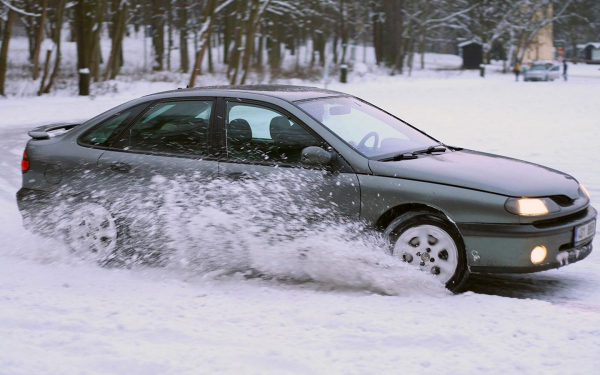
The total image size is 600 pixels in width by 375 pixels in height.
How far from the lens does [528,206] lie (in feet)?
17.0

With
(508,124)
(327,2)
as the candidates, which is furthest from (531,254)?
(327,2)

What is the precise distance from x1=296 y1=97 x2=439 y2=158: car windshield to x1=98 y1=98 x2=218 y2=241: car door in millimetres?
856

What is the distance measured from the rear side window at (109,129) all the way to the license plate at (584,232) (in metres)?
3.51

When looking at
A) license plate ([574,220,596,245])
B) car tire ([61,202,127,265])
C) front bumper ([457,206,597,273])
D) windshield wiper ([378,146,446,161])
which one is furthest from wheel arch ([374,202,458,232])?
car tire ([61,202,127,265])

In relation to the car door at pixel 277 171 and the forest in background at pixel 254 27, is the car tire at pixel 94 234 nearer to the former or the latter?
the car door at pixel 277 171

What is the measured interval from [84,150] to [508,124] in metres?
13.8

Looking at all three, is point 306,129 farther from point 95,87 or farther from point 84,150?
point 95,87

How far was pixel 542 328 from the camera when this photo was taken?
4.53 metres

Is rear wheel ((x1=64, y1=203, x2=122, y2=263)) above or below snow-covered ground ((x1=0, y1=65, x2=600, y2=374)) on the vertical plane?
above

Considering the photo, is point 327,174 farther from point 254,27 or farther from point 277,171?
point 254,27

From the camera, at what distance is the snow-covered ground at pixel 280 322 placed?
4.02 m

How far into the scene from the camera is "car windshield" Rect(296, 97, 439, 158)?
5.82 m

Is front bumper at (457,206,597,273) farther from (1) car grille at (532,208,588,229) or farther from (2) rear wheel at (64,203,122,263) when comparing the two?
(2) rear wheel at (64,203,122,263)

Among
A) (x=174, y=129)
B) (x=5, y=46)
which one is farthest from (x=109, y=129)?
(x=5, y=46)
